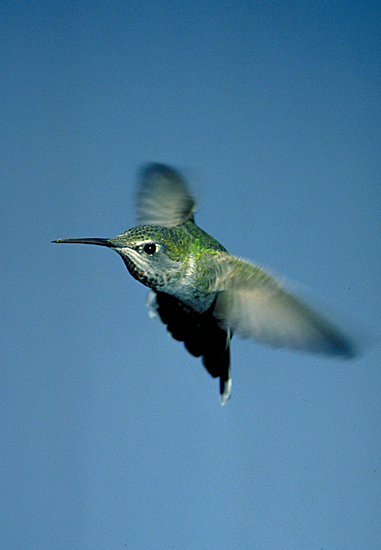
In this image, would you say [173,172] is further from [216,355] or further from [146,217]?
[216,355]

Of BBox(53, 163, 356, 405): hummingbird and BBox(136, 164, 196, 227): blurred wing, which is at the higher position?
BBox(136, 164, 196, 227): blurred wing

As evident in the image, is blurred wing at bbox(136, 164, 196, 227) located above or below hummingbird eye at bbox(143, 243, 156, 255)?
above

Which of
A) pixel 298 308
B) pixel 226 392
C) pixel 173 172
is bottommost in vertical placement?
pixel 226 392

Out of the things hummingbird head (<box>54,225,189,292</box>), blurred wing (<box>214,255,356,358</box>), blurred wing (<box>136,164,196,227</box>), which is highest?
blurred wing (<box>136,164,196,227</box>)

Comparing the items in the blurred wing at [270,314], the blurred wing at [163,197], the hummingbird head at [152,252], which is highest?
the blurred wing at [163,197]

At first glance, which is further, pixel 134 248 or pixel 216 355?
pixel 216 355

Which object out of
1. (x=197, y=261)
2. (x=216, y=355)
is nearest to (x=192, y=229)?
(x=197, y=261)

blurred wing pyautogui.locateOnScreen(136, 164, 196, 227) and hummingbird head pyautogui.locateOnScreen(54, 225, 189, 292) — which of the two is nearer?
hummingbird head pyautogui.locateOnScreen(54, 225, 189, 292)
